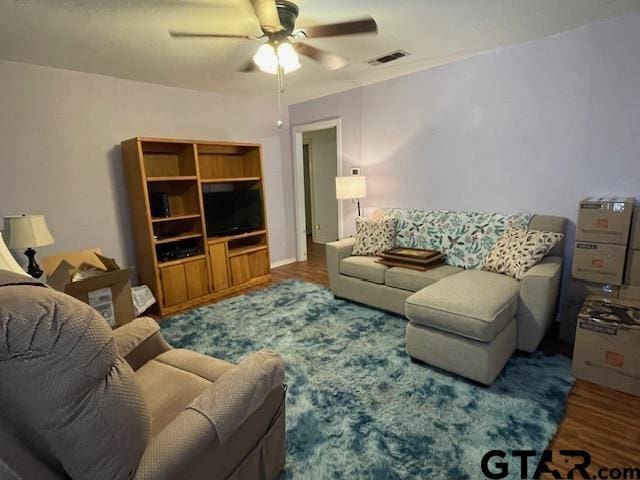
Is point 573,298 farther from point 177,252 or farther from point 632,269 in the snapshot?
point 177,252

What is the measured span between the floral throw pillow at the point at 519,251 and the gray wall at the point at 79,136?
11.3 ft

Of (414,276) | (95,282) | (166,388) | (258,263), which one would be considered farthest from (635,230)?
(95,282)

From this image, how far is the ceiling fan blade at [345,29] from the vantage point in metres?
1.83

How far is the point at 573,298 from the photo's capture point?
2477 millimetres

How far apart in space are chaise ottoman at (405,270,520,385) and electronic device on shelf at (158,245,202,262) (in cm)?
244

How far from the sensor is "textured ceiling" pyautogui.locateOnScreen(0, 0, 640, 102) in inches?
79.1

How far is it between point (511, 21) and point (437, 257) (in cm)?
189

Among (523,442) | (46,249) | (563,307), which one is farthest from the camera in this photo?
(46,249)

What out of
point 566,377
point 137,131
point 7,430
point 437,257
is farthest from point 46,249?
point 566,377

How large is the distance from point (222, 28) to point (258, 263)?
2.64m

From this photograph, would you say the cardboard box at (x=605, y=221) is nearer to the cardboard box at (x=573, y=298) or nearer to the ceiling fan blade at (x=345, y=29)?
the cardboard box at (x=573, y=298)

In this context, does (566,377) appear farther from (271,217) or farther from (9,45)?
(9,45)

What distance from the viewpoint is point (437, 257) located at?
10.0ft

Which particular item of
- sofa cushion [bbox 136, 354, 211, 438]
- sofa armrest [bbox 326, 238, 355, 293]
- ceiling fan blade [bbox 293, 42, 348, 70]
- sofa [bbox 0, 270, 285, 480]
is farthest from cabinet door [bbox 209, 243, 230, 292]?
sofa [bbox 0, 270, 285, 480]
